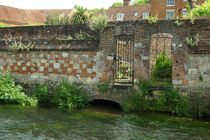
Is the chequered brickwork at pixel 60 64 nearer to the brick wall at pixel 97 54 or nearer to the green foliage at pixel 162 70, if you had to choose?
the brick wall at pixel 97 54

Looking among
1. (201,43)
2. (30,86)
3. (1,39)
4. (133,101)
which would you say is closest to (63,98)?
(30,86)

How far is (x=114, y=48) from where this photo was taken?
920cm

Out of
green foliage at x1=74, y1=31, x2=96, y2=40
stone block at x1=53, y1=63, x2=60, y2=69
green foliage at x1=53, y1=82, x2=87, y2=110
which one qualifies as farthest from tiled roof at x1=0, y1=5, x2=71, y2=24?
green foliage at x1=53, y1=82, x2=87, y2=110

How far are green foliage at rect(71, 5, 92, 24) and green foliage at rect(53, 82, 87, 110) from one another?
2996 mm

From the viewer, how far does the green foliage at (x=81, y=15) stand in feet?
34.2

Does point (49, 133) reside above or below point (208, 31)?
below

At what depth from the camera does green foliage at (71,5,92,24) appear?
1041 cm

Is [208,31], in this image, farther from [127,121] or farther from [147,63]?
[127,121]

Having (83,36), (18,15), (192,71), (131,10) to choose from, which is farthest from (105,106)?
(18,15)

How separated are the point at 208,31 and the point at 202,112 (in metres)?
2.87

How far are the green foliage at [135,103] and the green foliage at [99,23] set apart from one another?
300 centimetres

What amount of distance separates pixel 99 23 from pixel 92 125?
416 centimetres

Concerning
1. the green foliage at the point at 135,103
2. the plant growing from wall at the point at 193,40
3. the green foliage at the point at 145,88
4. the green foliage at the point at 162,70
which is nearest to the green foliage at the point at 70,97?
the green foliage at the point at 135,103

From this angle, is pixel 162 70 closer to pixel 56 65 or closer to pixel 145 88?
pixel 145 88
